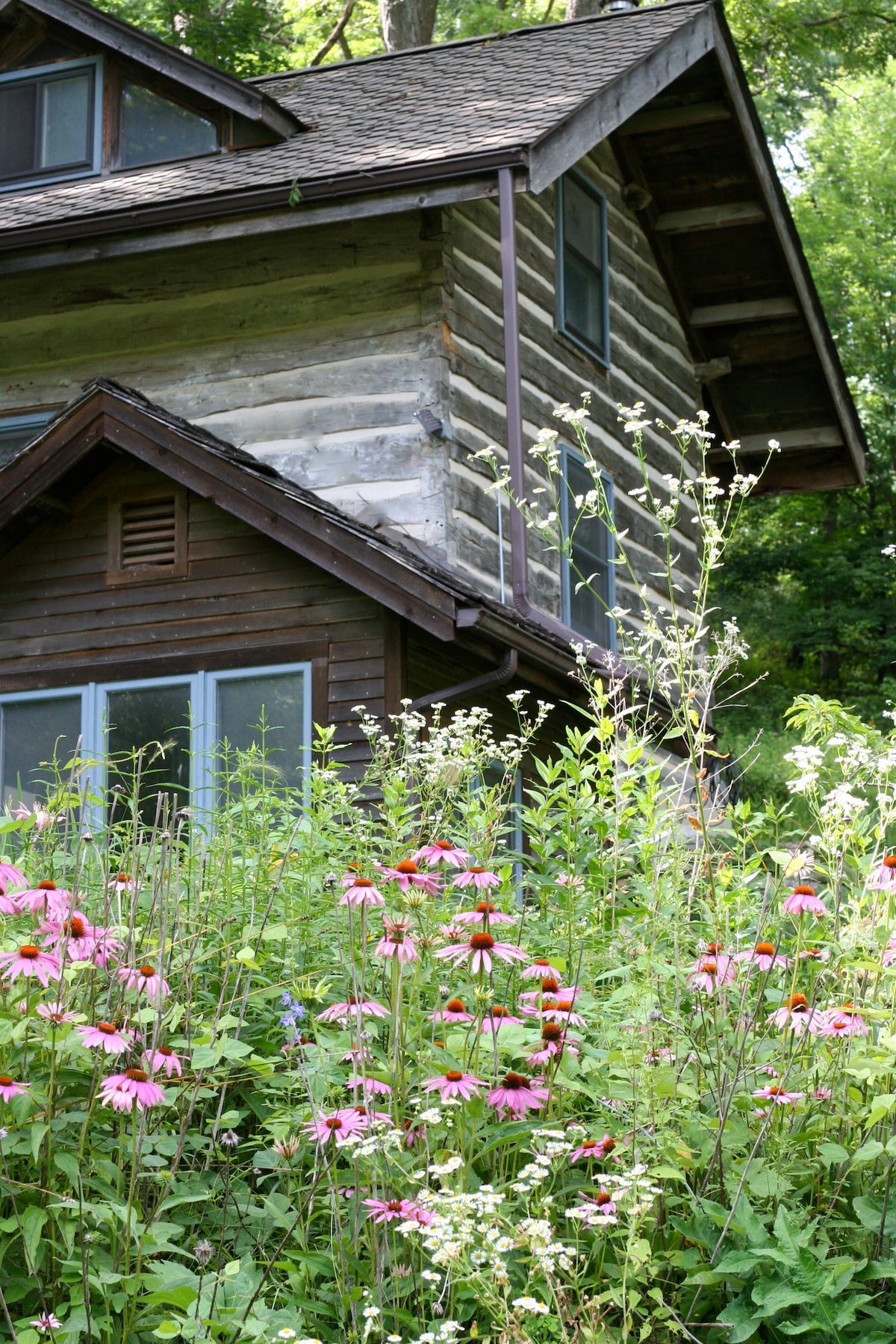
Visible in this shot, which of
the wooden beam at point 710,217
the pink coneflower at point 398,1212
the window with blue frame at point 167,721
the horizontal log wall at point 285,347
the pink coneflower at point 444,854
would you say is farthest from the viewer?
the wooden beam at point 710,217

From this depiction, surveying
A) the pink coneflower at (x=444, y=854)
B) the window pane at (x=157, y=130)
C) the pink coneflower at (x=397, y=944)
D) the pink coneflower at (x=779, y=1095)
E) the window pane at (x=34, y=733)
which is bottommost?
the pink coneflower at (x=779, y=1095)

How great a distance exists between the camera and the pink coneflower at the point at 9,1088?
3.05 metres

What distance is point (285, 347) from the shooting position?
11164 millimetres

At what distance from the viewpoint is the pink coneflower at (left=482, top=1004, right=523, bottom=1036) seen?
3158 mm

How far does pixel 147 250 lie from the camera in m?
10.9

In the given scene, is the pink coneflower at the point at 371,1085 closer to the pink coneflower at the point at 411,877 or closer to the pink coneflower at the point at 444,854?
the pink coneflower at the point at 411,877

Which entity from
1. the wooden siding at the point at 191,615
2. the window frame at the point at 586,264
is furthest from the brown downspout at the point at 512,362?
the window frame at the point at 586,264

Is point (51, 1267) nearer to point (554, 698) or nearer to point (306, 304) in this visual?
point (554, 698)

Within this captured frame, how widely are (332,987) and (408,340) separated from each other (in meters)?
7.24

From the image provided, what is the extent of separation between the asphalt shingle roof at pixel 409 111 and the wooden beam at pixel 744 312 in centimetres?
275

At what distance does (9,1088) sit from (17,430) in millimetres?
9684

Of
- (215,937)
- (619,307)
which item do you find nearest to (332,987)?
(215,937)

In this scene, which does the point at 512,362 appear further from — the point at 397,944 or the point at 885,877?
the point at 397,944

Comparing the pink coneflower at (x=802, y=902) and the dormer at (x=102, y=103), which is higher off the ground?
the dormer at (x=102, y=103)
